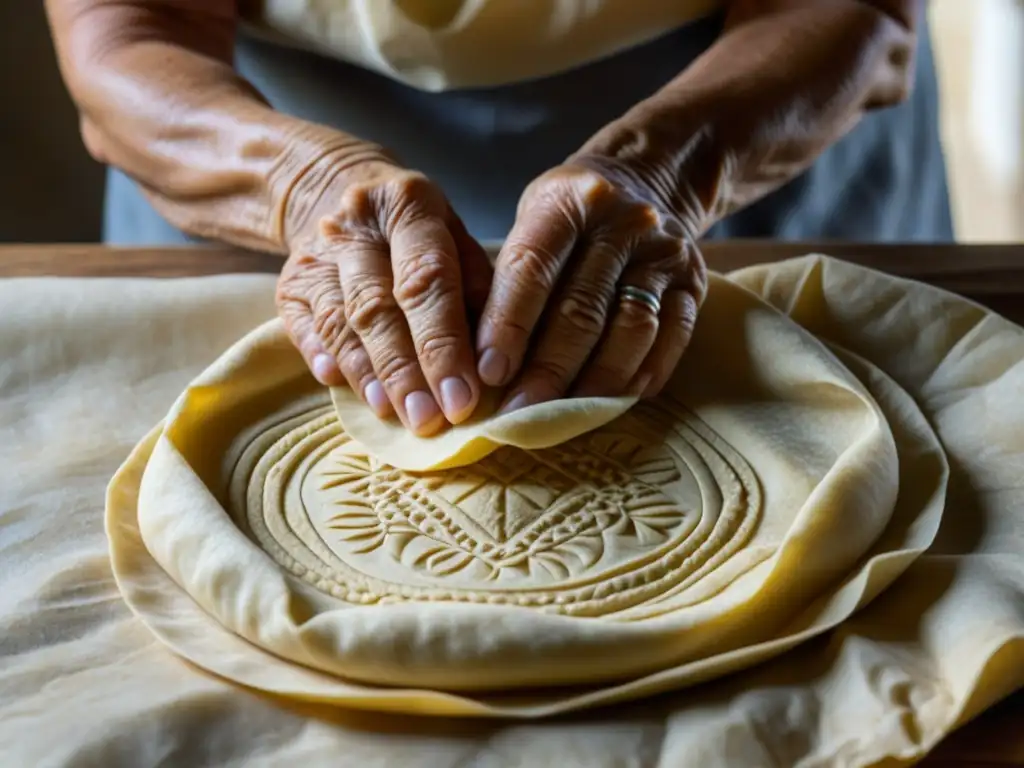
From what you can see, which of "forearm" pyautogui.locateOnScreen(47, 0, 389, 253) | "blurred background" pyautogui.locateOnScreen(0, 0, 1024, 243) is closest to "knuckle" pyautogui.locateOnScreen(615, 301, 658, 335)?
"forearm" pyautogui.locateOnScreen(47, 0, 389, 253)

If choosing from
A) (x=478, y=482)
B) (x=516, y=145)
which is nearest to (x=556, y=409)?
(x=478, y=482)

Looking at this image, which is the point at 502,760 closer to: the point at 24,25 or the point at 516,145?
the point at 516,145

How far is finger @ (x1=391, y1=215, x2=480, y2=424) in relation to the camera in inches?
33.8

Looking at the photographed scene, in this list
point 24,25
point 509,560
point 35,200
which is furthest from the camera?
point 35,200

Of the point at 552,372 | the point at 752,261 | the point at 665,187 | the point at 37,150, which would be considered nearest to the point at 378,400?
the point at 552,372

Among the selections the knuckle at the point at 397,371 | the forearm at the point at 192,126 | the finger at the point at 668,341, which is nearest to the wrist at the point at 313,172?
the forearm at the point at 192,126

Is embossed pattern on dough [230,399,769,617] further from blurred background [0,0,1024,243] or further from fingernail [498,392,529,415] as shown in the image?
blurred background [0,0,1024,243]

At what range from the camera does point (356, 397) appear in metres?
0.92

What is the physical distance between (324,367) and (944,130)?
3083 mm

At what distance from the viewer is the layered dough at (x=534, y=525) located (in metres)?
0.67

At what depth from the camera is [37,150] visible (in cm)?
223

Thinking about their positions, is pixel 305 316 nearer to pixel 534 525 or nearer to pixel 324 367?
pixel 324 367

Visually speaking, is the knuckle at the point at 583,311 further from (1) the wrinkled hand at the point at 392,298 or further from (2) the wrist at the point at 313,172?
(2) the wrist at the point at 313,172

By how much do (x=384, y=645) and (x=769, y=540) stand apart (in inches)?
12.5
